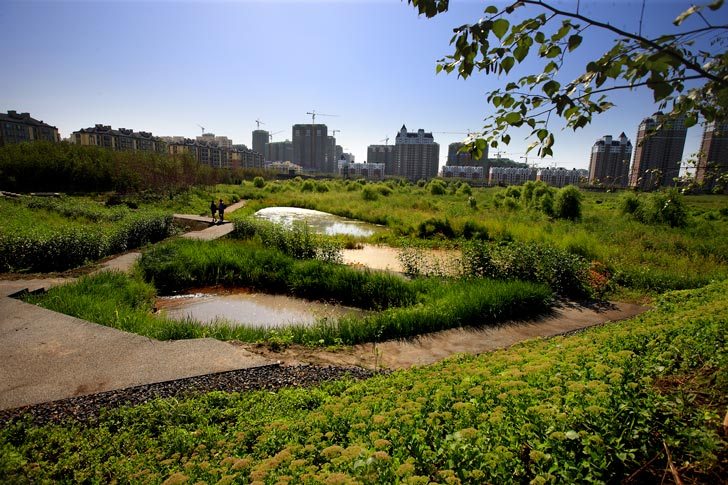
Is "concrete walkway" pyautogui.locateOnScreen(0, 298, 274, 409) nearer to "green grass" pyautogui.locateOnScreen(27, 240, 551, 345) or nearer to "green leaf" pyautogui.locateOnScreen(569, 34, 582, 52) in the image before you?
"green grass" pyautogui.locateOnScreen(27, 240, 551, 345)

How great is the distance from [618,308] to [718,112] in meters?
8.15

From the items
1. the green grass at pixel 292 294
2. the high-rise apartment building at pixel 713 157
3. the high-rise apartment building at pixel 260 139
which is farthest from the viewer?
the high-rise apartment building at pixel 260 139

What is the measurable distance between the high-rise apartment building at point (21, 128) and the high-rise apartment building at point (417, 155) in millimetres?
92956

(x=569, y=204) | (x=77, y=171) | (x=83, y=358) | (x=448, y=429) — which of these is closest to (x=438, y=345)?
(x=448, y=429)

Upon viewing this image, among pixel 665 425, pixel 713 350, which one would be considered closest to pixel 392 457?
pixel 665 425

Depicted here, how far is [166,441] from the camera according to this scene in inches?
119

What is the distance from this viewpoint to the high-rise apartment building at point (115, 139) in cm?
7250

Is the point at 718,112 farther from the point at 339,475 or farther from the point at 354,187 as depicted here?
the point at 354,187

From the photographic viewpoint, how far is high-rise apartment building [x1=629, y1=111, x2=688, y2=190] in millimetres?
1937

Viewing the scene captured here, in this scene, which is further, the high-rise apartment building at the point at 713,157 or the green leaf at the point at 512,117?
the high-rise apartment building at the point at 713,157

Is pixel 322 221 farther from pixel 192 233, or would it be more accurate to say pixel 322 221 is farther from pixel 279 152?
pixel 279 152

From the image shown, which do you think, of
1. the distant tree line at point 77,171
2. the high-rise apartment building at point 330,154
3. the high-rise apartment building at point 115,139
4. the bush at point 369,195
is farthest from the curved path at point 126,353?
the high-rise apartment building at point 330,154

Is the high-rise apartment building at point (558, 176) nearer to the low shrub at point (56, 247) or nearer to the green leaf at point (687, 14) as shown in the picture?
the low shrub at point (56, 247)

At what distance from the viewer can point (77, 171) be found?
29.4 meters
